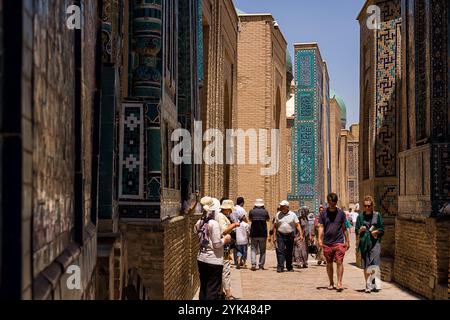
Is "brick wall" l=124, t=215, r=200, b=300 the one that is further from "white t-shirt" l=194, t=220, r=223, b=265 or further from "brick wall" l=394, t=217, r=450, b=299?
"brick wall" l=394, t=217, r=450, b=299

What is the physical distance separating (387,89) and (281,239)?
136 inches

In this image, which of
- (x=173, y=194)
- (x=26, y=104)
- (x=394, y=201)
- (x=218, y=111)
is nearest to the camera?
(x=26, y=104)

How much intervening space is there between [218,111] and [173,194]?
7.72 meters

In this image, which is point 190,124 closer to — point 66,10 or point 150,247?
point 150,247

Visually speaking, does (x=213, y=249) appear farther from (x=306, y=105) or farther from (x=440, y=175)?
(x=306, y=105)

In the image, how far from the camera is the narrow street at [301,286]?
943 centimetres

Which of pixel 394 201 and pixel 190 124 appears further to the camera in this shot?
pixel 394 201

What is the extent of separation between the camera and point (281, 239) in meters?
12.8

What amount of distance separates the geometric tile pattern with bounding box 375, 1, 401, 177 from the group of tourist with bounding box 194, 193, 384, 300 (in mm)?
2068

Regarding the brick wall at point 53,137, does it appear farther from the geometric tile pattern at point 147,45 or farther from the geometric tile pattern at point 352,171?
the geometric tile pattern at point 352,171

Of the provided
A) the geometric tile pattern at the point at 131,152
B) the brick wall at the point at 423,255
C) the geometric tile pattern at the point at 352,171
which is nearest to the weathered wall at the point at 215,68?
the brick wall at the point at 423,255

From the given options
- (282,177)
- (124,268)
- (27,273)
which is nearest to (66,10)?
(27,273)

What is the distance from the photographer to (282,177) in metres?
25.6

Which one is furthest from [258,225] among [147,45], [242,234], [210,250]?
[147,45]
